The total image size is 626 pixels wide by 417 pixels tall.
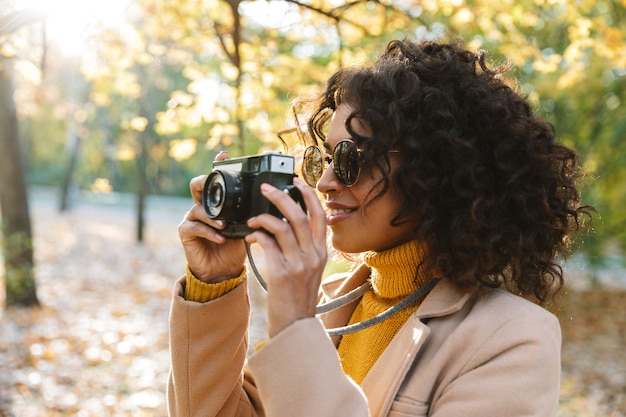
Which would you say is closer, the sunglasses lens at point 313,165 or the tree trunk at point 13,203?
the sunglasses lens at point 313,165

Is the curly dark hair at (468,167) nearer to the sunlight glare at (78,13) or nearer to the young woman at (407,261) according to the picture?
the young woman at (407,261)

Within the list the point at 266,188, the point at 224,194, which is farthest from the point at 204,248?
the point at 266,188

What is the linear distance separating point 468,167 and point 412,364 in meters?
0.49

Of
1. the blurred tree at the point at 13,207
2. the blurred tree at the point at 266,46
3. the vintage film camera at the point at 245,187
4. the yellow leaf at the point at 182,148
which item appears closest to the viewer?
the vintage film camera at the point at 245,187

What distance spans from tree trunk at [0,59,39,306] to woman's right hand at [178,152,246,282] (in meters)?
5.43

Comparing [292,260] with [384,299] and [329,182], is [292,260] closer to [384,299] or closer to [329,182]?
[329,182]

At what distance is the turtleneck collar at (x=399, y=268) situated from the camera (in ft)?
4.86

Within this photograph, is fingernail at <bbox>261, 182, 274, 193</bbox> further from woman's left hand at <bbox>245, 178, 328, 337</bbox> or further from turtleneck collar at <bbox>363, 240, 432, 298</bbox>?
turtleneck collar at <bbox>363, 240, 432, 298</bbox>

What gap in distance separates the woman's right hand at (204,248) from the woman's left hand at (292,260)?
0.36 metres

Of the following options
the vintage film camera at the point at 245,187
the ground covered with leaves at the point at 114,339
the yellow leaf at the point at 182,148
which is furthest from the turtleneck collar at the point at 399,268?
the yellow leaf at the point at 182,148

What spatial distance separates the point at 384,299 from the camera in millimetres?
1637

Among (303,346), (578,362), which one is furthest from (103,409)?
(578,362)

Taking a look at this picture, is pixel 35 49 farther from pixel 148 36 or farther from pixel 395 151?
pixel 395 151

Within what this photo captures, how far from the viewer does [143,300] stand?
758 cm
